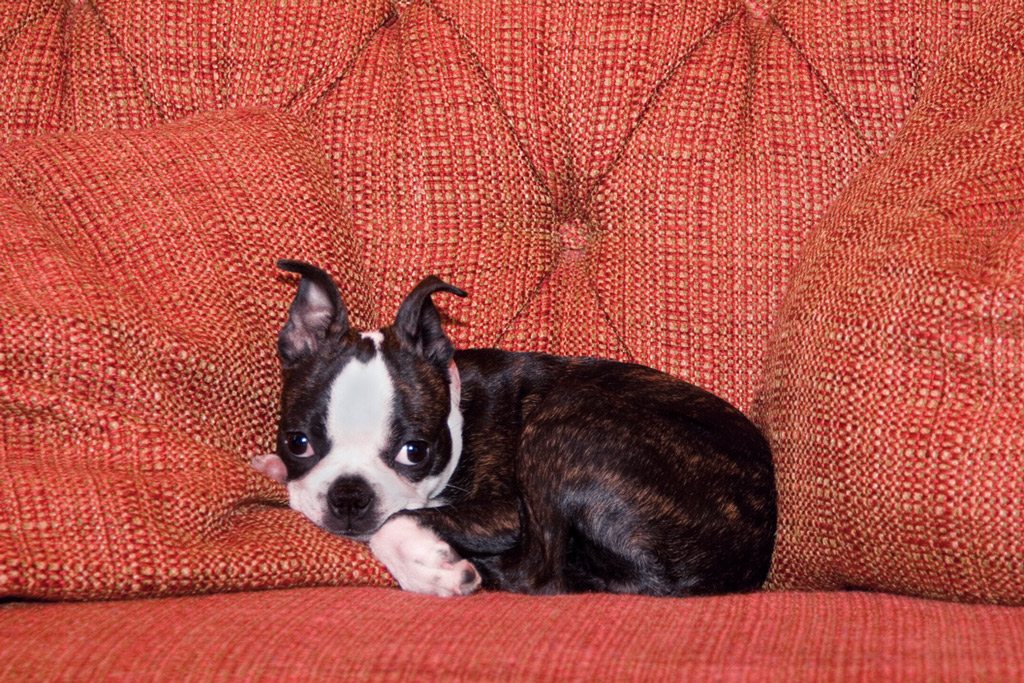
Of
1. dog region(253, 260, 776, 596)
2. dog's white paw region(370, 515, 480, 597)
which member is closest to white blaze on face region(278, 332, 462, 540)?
dog region(253, 260, 776, 596)

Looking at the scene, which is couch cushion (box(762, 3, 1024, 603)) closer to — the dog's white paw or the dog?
the dog

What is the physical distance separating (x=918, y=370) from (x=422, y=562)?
1.29 meters

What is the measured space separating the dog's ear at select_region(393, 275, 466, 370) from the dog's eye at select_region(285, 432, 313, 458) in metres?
0.40

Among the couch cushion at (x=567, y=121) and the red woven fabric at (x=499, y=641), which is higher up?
the couch cushion at (x=567, y=121)

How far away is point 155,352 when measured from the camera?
102 inches

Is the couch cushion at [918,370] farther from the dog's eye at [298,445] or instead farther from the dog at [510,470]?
the dog's eye at [298,445]

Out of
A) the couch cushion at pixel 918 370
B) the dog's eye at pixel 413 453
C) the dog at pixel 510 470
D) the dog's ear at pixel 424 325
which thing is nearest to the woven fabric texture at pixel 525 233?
the couch cushion at pixel 918 370

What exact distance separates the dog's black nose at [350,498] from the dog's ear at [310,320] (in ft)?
1.39

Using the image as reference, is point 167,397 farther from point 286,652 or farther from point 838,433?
point 838,433

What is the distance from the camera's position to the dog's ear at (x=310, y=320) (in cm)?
291

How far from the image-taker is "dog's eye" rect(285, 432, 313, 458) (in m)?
2.85

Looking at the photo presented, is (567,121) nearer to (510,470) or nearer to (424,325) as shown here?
(424,325)

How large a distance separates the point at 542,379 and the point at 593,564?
0.70 m

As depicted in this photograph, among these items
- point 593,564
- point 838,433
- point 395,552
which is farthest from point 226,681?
point 838,433
